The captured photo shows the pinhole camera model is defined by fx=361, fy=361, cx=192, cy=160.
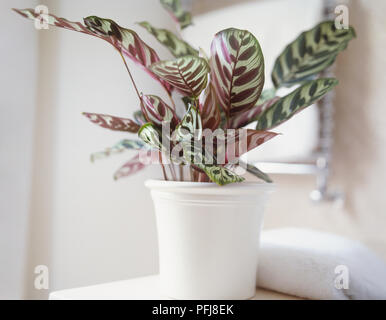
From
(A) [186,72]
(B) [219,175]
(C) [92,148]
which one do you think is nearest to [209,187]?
(B) [219,175]

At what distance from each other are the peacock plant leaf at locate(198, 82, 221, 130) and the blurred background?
35cm

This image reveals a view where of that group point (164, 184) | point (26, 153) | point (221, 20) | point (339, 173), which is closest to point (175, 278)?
point (164, 184)

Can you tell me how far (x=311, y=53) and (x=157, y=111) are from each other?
0.94 feet

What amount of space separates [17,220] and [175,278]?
0.36 metres

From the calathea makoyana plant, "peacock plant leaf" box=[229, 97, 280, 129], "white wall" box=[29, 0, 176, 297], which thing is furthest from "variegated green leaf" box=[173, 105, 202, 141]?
"white wall" box=[29, 0, 176, 297]

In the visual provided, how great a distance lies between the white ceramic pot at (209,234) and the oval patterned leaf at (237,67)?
131 mm

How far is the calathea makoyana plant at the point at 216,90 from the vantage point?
458 millimetres

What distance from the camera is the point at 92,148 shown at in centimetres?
81

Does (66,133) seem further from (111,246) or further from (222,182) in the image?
(222,182)

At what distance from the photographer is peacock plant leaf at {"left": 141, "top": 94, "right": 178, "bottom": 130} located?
500mm

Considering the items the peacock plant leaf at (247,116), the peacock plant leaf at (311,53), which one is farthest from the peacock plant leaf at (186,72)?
the peacock plant leaf at (311,53)

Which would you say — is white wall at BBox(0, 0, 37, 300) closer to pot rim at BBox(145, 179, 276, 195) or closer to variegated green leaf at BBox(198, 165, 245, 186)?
pot rim at BBox(145, 179, 276, 195)

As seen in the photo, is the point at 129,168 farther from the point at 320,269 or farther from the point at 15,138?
the point at 320,269
